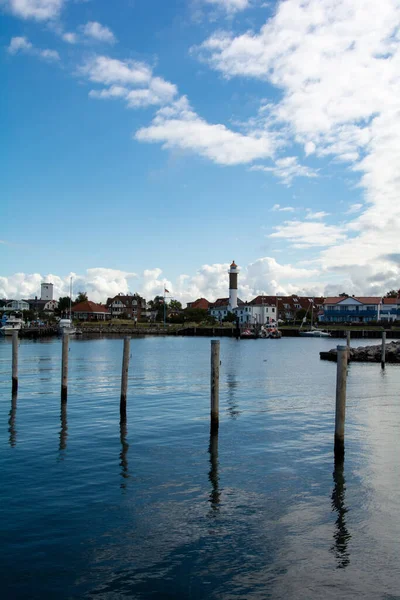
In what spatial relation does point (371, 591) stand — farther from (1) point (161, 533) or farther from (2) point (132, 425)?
(2) point (132, 425)

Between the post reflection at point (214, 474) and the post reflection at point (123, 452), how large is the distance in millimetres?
2348

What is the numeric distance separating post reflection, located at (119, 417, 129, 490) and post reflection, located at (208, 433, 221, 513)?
2.35 meters

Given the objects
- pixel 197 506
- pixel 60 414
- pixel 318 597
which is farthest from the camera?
pixel 60 414

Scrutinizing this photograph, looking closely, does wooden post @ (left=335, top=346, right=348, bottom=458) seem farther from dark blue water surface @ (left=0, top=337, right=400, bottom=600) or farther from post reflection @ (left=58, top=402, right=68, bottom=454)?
post reflection @ (left=58, top=402, right=68, bottom=454)

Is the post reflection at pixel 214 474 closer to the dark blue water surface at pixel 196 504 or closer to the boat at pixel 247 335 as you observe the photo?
the dark blue water surface at pixel 196 504

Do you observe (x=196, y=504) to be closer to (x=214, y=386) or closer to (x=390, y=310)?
(x=214, y=386)

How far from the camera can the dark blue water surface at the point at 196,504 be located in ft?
30.0

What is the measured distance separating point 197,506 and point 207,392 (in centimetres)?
2029

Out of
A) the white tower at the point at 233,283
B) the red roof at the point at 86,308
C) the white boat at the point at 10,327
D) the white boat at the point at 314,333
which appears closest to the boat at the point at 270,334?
the white boat at the point at 314,333

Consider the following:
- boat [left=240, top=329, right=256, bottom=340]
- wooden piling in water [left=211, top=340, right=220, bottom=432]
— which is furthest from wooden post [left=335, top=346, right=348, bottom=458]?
boat [left=240, top=329, right=256, bottom=340]

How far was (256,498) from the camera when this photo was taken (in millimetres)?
13016

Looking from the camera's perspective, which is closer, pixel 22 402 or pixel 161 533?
pixel 161 533

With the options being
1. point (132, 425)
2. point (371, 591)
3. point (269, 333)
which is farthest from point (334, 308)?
point (371, 591)

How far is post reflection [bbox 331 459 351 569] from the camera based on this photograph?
393 inches
